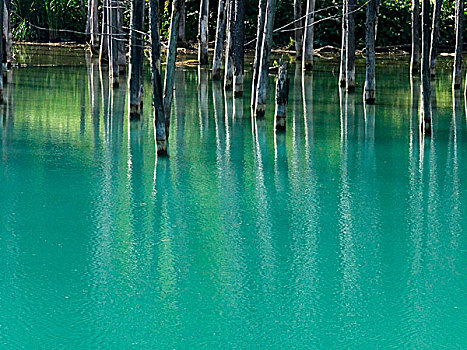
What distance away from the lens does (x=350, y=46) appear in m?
20.7

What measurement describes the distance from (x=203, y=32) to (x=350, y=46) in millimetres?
7081

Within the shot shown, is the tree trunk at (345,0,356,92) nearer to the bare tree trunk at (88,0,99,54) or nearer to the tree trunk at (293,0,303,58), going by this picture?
the tree trunk at (293,0,303,58)

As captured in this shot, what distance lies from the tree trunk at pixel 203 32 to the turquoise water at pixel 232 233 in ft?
26.7

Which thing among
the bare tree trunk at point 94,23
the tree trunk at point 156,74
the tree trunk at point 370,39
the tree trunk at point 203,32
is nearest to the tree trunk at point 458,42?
the tree trunk at point 370,39

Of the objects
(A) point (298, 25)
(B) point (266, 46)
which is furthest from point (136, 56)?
(A) point (298, 25)

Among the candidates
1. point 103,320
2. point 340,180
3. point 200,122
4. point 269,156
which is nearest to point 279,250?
point 103,320

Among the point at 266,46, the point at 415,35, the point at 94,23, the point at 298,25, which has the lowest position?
the point at 266,46

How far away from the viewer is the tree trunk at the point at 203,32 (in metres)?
26.0

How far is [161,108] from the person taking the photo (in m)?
13.3

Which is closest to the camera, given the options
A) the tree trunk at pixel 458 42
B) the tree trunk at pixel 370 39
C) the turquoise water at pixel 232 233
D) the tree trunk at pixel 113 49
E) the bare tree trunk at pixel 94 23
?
the turquoise water at pixel 232 233

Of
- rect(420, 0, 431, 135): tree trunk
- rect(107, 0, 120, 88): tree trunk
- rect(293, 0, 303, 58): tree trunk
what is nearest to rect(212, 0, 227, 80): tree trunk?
rect(107, 0, 120, 88): tree trunk

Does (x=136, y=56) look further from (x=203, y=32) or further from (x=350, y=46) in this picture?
(x=203, y=32)

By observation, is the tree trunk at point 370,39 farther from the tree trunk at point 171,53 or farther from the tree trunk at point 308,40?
the tree trunk at point 308,40

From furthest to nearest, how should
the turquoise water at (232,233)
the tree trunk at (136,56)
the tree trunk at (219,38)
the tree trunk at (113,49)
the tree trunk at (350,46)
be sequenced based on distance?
1. the tree trunk at (219,38)
2. the tree trunk at (113,49)
3. the tree trunk at (350,46)
4. the tree trunk at (136,56)
5. the turquoise water at (232,233)
